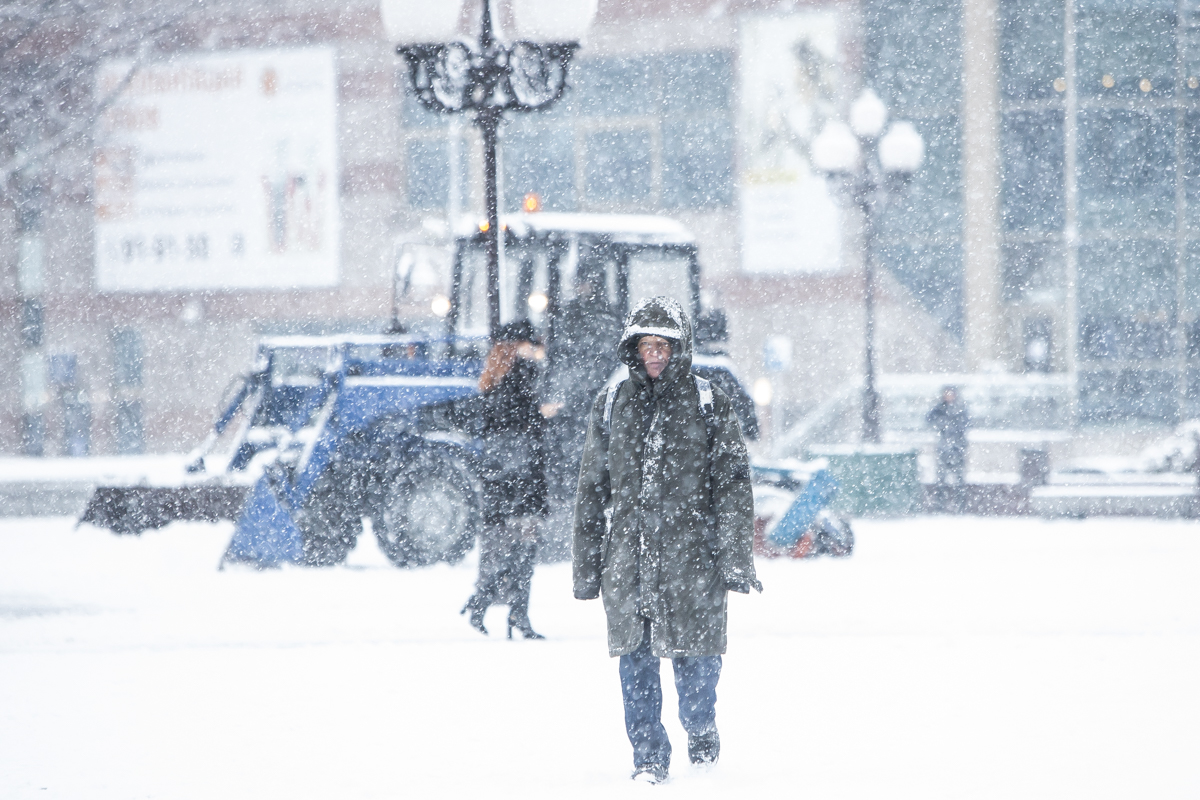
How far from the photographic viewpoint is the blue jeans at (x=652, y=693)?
479 centimetres

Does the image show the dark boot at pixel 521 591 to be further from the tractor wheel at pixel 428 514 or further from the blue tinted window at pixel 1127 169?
the blue tinted window at pixel 1127 169

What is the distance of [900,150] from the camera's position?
15.6 meters

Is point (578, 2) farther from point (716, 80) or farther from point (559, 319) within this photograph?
point (716, 80)

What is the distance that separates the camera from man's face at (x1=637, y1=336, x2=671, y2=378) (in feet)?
16.0

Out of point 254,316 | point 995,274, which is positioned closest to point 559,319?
point 995,274

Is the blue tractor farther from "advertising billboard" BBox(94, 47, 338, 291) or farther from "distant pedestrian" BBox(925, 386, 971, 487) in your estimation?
"advertising billboard" BBox(94, 47, 338, 291)

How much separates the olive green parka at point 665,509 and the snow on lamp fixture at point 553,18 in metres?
5.18

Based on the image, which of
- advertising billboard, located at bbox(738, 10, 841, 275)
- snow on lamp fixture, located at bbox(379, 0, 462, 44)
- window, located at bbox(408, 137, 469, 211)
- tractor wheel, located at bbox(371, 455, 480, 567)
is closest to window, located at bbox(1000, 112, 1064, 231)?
advertising billboard, located at bbox(738, 10, 841, 275)

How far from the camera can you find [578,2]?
31.4ft

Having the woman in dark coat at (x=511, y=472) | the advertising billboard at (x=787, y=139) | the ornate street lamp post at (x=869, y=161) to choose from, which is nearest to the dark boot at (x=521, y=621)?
the woman in dark coat at (x=511, y=472)

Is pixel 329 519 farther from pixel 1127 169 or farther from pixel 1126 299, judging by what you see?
pixel 1127 169

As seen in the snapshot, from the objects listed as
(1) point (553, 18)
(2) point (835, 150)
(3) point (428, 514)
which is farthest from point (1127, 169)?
(1) point (553, 18)

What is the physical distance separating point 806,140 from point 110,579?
18962mm

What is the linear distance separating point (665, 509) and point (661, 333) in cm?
62
